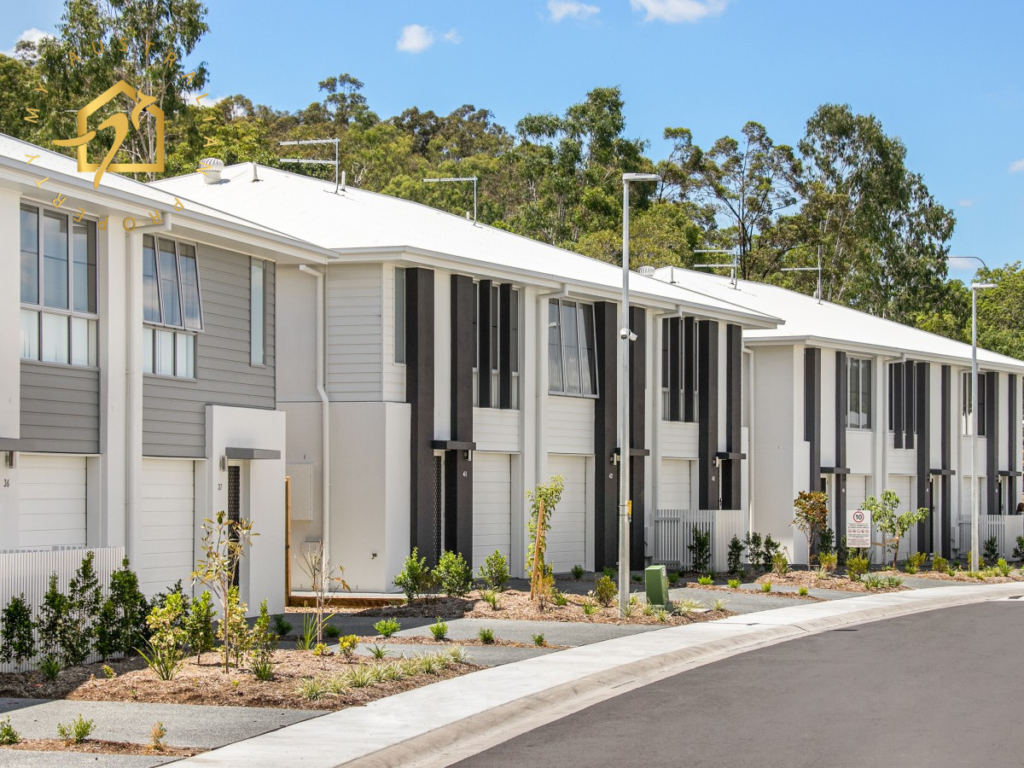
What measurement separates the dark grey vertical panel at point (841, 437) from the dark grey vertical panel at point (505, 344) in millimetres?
14080

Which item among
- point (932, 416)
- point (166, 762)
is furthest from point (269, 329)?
point (932, 416)

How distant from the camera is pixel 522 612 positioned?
2211 cm

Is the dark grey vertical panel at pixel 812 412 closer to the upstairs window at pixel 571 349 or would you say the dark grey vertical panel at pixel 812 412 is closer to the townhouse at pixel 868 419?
the townhouse at pixel 868 419

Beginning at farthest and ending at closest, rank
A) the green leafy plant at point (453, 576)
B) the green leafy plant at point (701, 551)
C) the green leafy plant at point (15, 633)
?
1. the green leafy plant at point (701, 551)
2. the green leafy plant at point (453, 576)
3. the green leafy plant at point (15, 633)

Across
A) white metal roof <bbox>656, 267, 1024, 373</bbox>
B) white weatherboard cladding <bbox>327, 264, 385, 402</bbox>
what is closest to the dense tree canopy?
white metal roof <bbox>656, 267, 1024, 373</bbox>

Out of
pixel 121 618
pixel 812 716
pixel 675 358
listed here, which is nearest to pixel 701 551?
pixel 675 358

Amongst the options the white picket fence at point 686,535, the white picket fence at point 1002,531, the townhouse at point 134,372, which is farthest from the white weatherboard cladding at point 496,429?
the white picket fence at point 1002,531

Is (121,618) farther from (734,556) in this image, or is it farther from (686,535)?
(734,556)

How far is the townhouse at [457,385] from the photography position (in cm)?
2530

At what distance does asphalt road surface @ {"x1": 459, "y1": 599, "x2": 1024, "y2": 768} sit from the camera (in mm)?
11281

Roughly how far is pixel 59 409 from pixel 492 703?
7.14m

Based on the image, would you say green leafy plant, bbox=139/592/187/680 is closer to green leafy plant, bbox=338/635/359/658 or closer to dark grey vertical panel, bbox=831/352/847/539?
green leafy plant, bbox=338/635/359/658

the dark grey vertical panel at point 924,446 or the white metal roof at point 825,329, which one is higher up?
the white metal roof at point 825,329

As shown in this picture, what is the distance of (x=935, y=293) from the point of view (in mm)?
72625
